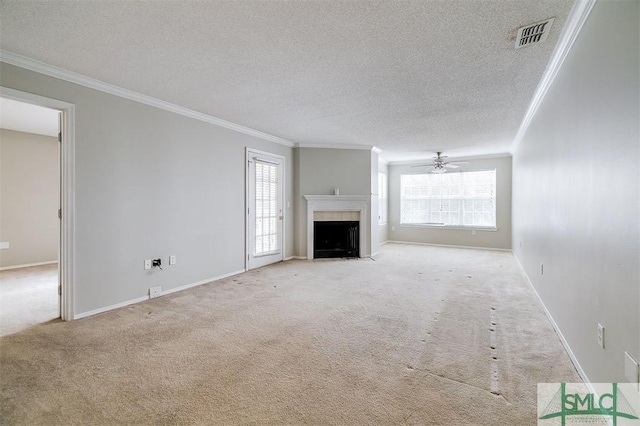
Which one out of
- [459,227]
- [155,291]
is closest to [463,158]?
[459,227]

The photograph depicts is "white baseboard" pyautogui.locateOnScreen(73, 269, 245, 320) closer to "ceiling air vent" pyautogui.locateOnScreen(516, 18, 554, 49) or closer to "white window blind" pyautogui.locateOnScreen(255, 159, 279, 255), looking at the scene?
"white window blind" pyautogui.locateOnScreen(255, 159, 279, 255)

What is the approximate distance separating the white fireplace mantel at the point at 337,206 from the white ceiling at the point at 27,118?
175 inches

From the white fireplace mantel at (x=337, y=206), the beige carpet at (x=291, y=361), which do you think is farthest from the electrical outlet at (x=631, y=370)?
the white fireplace mantel at (x=337, y=206)

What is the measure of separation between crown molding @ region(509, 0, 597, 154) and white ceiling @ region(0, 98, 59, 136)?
598 centimetres

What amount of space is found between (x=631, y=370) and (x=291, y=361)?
6.40ft

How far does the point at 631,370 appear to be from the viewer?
1.39 metres

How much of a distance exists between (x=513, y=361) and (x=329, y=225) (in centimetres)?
460

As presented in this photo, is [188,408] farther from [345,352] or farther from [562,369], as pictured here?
[562,369]

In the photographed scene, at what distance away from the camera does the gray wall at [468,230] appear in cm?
756

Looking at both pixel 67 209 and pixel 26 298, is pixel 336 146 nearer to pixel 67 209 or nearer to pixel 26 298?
pixel 67 209

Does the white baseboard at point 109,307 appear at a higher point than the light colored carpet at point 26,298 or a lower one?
higher

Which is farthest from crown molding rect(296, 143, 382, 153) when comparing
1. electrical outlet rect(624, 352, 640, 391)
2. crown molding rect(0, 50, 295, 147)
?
electrical outlet rect(624, 352, 640, 391)

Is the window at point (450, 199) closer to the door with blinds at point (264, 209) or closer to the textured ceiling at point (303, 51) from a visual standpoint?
the textured ceiling at point (303, 51)

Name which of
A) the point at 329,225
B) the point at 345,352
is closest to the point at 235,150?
the point at 329,225
